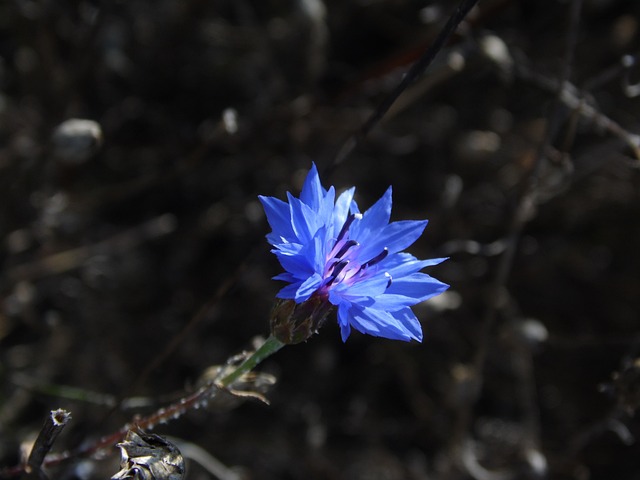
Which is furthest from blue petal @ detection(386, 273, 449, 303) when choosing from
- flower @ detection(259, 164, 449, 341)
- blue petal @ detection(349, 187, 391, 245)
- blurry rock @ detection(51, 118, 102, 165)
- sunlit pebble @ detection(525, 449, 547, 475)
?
blurry rock @ detection(51, 118, 102, 165)

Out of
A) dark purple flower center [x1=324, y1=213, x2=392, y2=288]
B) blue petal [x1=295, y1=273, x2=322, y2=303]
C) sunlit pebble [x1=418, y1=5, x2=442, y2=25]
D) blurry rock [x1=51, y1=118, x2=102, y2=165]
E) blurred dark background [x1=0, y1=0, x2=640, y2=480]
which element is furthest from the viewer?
blurred dark background [x1=0, y1=0, x2=640, y2=480]

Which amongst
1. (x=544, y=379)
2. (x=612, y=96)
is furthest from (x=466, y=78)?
(x=544, y=379)

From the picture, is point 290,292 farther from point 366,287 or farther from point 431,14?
point 431,14

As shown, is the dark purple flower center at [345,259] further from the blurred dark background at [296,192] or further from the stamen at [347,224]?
the blurred dark background at [296,192]

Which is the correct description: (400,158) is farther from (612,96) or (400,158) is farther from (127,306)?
(127,306)

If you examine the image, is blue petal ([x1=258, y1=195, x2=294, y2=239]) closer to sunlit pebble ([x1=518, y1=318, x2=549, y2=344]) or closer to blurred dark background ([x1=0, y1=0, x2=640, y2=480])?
blurred dark background ([x1=0, y1=0, x2=640, y2=480])

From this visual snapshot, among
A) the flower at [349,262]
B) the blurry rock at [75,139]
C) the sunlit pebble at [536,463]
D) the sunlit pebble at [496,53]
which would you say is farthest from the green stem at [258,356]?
the sunlit pebble at [496,53]
